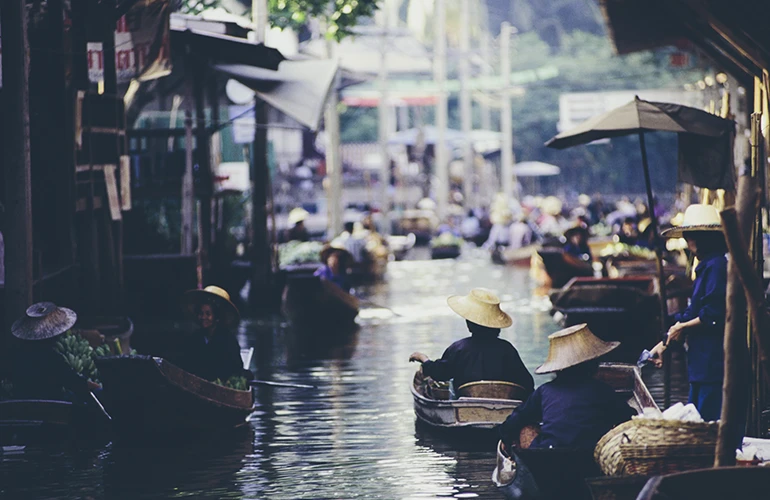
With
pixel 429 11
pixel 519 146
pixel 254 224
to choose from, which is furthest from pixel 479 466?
pixel 519 146

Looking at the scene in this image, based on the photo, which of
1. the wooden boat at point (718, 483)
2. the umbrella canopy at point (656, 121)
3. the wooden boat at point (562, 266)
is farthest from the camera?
the wooden boat at point (562, 266)

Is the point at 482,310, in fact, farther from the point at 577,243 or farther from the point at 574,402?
the point at 577,243

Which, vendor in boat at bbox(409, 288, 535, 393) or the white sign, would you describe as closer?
vendor in boat at bbox(409, 288, 535, 393)

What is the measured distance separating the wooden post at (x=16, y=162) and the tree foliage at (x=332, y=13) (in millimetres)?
9626

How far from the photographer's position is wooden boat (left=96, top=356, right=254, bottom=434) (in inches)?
414

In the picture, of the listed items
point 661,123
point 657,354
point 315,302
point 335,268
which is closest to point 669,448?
point 657,354

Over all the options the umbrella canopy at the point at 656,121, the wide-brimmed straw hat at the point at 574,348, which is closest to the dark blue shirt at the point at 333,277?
the umbrella canopy at the point at 656,121

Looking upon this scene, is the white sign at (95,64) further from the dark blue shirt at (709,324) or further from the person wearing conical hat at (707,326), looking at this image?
the dark blue shirt at (709,324)

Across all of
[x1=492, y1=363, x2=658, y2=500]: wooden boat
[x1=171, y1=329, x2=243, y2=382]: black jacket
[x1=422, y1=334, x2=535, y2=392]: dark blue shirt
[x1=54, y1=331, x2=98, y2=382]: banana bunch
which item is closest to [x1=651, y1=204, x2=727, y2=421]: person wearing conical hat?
[x1=492, y1=363, x2=658, y2=500]: wooden boat

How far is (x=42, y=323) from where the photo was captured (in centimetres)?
1088

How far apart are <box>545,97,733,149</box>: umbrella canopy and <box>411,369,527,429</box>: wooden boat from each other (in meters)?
2.62

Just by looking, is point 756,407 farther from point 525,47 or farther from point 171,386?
point 525,47

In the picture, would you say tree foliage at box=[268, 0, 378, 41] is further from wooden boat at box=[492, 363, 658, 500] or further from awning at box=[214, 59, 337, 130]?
wooden boat at box=[492, 363, 658, 500]

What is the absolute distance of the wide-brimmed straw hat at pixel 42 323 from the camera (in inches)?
425
